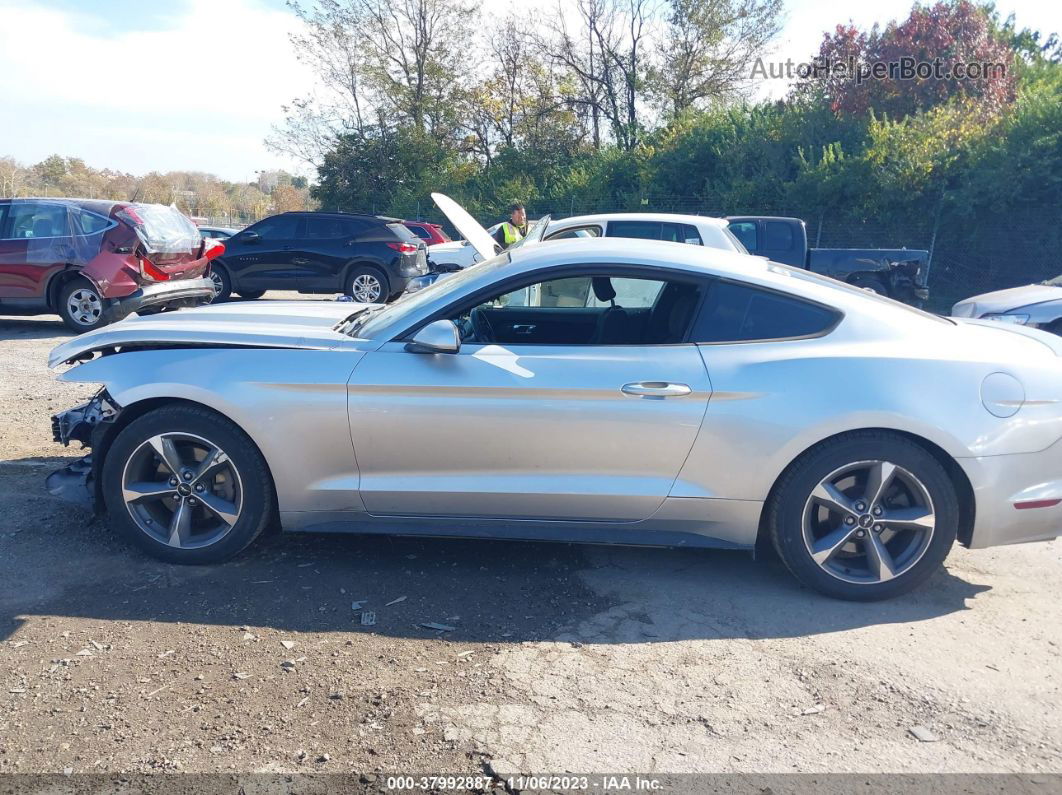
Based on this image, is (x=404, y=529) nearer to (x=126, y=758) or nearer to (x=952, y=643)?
(x=126, y=758)

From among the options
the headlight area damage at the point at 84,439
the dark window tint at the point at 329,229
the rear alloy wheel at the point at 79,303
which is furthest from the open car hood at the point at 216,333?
the dark window tint at the point at 329,229

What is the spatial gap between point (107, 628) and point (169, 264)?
8733 mm

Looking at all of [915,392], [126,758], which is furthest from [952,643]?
[126,758]

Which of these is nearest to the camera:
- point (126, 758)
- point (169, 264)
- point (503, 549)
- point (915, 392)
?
point (126, 758)

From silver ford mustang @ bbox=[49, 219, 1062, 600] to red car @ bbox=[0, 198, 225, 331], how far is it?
766 centimetres

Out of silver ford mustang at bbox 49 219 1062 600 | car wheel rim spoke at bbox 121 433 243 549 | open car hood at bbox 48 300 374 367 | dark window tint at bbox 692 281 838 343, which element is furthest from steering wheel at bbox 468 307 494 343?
car wheel rim spoke at bbox 121 433 243 549

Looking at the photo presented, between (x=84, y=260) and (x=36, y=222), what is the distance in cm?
88

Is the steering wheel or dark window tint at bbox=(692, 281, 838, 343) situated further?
the steering wheel

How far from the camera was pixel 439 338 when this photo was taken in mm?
3895

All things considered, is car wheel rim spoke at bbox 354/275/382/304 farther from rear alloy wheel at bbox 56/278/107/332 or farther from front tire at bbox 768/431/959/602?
→ front tire at bbox 768/431/959/602

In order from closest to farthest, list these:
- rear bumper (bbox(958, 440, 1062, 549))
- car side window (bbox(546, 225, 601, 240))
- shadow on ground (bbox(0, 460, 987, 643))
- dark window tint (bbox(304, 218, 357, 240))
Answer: shadow on ground (bbox(0, 460, 987, 643)) < rear bumper (bbox(958, 440, 1062, 549)) < car side window (bbox(546, 225, 601, 240)) < dark window tint (bbox(304, 218, 357, 240))

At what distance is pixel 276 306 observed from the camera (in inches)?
202

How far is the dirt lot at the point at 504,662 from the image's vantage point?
2.86 meters

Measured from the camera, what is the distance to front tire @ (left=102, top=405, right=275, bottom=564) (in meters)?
4.04
